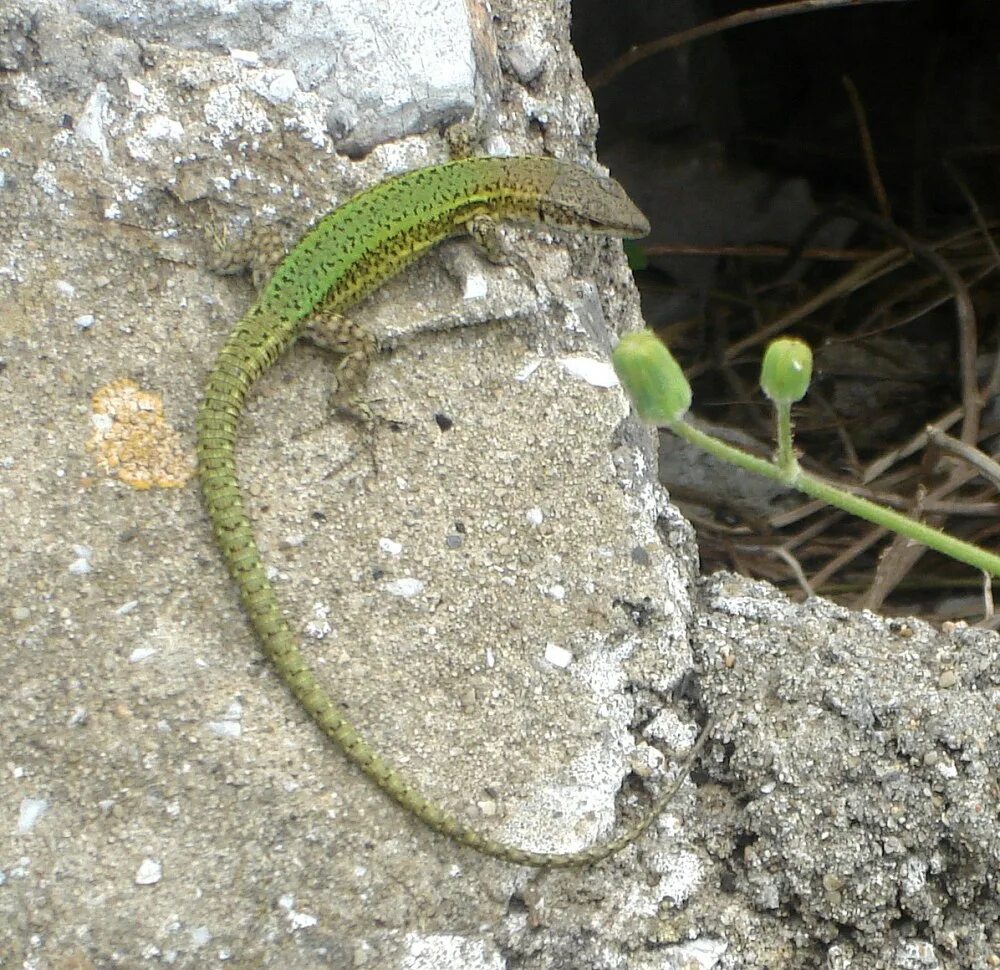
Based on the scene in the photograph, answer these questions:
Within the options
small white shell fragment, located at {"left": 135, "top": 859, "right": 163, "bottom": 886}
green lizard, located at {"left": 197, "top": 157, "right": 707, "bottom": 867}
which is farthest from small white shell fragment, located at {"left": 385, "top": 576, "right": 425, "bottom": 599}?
small white shell fragment, located at {"left": 135, "top": 859, "right": 163, "bottom": 886}

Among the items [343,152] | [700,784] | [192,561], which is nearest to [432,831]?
[700,784]

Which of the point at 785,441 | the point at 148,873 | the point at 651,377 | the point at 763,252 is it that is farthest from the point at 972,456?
the point at 148,873

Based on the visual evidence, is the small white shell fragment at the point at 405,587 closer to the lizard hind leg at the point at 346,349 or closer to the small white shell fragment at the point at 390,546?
the small white shell fragment at the point at 390,546

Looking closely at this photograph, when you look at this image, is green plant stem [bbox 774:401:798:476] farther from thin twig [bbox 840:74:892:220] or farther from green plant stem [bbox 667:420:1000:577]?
thin twig [bbox 840:74:892:220]

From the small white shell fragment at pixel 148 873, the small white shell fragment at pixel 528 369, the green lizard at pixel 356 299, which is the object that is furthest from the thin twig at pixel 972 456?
the small white shell fragment at pixel 148 873

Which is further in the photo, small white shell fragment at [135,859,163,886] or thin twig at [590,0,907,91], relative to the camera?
thin twig at [590,0,907,91]
